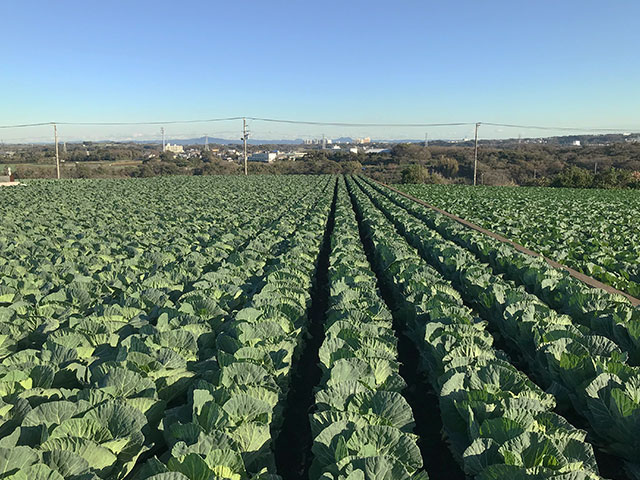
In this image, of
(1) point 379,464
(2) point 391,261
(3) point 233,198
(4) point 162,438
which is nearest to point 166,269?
(2) point 391,261

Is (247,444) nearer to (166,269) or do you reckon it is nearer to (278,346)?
(278,346)

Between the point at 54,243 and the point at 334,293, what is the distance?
801 centimetres

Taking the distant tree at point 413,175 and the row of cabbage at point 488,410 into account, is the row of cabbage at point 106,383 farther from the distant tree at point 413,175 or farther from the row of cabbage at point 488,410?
the distant tree at point 413,175

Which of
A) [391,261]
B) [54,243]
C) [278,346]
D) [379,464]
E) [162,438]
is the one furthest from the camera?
[54,243]

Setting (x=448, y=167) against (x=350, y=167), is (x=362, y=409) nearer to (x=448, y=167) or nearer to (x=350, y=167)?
(x=350, y=167)

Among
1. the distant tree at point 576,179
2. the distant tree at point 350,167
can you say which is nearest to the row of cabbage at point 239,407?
the distant tree at point 576,179

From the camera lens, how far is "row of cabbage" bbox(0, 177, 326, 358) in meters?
5.65

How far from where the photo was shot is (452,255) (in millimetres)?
9516

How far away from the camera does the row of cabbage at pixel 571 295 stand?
523 cm

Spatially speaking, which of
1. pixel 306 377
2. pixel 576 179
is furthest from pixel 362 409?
pixel 576 179

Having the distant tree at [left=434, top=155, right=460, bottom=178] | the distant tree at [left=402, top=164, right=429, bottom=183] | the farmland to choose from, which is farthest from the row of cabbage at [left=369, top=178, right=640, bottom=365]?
the distant tree at [left=434, top=155, right=460, bottom=178]

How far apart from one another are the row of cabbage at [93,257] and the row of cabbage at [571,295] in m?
5.77

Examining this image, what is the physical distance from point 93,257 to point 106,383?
6662 millimetres

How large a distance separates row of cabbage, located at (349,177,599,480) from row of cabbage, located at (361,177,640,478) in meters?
0.45
